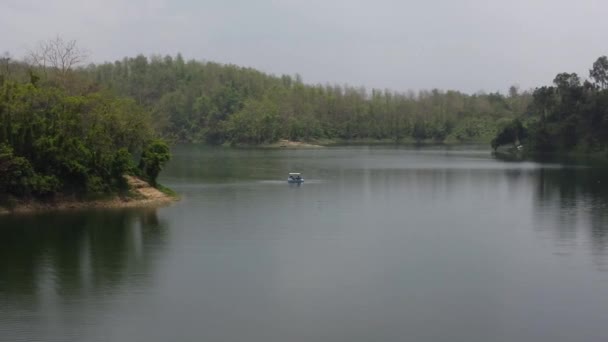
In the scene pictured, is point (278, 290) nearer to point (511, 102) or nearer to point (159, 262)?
point (159, 262)

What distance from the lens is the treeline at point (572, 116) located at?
88.9 m

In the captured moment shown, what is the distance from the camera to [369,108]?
529 feet

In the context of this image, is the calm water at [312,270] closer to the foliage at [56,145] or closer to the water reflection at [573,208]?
the water reflection at [573,208]

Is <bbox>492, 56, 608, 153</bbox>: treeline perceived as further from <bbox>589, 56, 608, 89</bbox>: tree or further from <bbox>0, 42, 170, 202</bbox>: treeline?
<bbox>0, 42, 170, 202</bbox>: treeline

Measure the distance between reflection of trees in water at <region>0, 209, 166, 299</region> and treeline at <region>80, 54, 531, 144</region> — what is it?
3982 inches

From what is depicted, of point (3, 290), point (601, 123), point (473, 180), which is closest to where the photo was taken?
point (3, 290)

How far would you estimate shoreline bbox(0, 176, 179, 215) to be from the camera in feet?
120

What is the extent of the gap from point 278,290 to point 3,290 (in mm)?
8716

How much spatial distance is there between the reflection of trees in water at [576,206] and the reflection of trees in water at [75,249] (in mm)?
18022

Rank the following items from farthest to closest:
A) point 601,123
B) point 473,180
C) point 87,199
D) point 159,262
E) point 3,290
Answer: point 601,123 < point 473,180 < point 87,199 < point 159,262 < point 3,290

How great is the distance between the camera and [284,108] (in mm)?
147125

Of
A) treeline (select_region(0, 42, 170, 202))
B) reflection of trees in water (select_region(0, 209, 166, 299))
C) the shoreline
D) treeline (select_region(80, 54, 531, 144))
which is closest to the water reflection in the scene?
reflection of trees in water (select_region(0, 209, 166, 299))

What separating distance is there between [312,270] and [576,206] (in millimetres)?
23113

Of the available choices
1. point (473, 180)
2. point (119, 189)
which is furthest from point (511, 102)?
point (119, 189)
